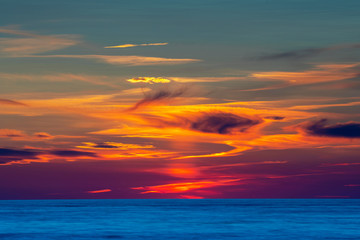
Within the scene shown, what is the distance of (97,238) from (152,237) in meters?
6.06

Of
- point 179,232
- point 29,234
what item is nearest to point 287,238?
point 179,232

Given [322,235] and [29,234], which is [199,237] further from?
[29,234]

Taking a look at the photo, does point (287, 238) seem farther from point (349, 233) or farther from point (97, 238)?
point (97, 238)

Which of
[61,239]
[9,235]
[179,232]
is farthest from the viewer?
[179,232]

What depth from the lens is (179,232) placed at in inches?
2731

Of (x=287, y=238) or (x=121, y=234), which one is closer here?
(x=287, y=238)

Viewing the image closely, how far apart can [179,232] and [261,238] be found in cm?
1216

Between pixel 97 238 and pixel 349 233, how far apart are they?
2901 cm

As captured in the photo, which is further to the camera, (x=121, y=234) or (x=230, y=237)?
(x=121, y=234)

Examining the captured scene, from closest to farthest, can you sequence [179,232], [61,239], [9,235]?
[61,239] → [9,235] → [179,232]

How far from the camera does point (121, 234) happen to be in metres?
66.2

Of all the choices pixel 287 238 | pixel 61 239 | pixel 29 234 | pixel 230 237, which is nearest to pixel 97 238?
pixel 61 239

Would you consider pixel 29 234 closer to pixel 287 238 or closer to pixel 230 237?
pixel 230 237

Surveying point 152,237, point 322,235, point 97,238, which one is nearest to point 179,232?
point 152,237
